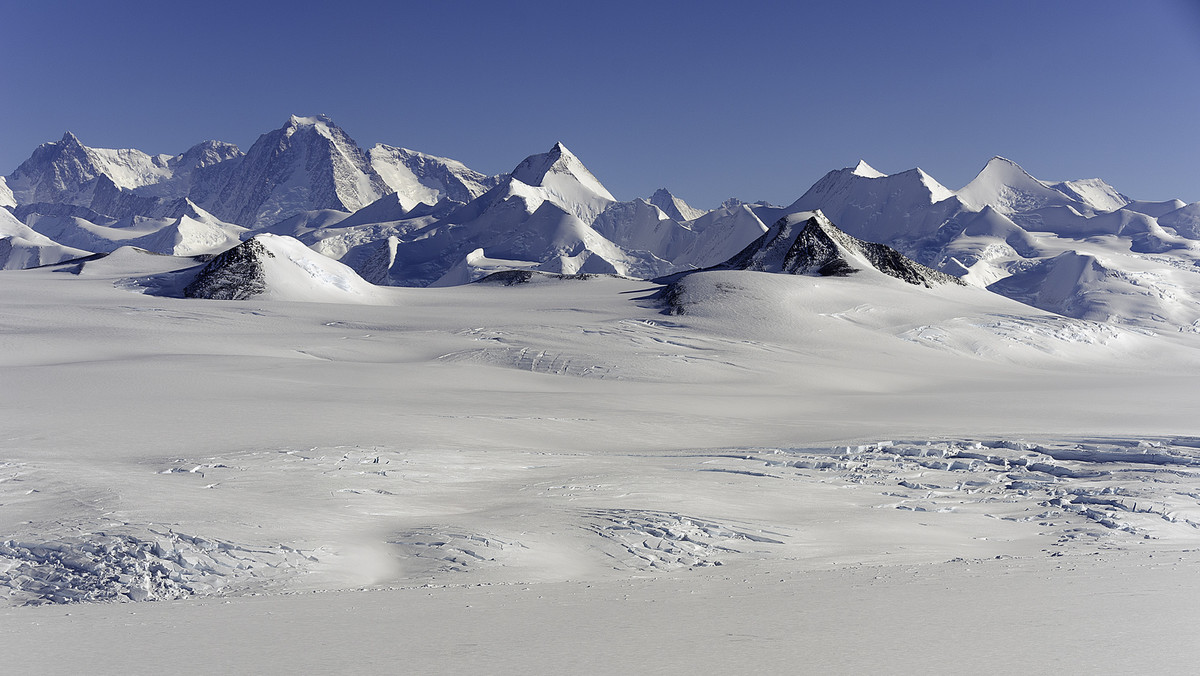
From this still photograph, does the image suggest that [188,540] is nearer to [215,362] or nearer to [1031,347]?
[215,362]

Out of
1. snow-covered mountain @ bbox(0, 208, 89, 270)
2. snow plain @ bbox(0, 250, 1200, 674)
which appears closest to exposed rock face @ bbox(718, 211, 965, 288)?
snow plain @ bbox(0, 250, 1200, 674)

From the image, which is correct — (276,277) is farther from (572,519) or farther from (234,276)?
(572,519)

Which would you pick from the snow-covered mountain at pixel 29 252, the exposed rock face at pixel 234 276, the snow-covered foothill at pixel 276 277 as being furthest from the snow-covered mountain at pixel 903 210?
the snow-covered mountain at pixel 29 252

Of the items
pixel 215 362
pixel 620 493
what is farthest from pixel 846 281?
pixel 620 493

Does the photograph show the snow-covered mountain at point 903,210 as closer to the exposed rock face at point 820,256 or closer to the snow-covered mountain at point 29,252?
the exposed rock face at point 820,256

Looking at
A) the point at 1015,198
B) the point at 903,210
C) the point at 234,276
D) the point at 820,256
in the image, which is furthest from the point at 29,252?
the point at 1015,198

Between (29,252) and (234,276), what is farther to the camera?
(29,252)

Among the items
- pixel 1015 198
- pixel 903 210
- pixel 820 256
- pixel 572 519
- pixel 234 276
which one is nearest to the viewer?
pixel 572 519
